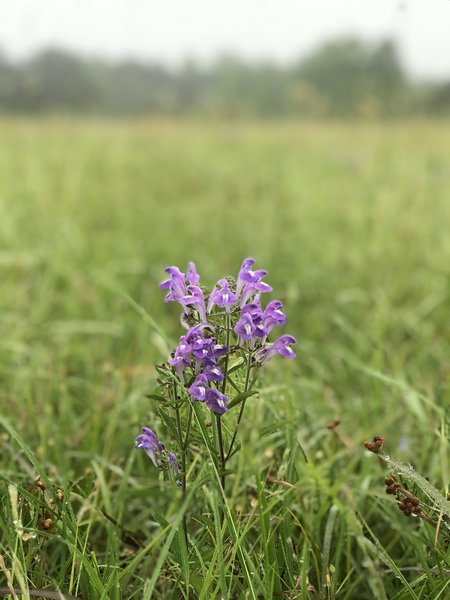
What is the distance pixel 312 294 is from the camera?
326 centimetres

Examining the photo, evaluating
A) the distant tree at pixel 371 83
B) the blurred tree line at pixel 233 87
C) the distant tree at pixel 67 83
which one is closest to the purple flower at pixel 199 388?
the blurred tree line at pixel 233 87

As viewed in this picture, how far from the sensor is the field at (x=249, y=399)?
3.42 ft

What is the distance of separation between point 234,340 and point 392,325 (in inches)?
74.6

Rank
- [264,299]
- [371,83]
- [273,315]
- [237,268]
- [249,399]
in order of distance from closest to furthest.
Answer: [273,315] → [249,399] → [264,299] → [237,268] → [371,83]

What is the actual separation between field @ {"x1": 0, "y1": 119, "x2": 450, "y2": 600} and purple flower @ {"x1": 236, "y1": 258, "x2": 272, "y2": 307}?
0.80 ft

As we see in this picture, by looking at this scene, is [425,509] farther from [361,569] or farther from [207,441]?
[207,441]

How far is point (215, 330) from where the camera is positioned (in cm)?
98

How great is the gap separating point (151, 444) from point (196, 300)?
262mm

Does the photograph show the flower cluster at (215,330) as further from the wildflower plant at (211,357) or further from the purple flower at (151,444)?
the purple flower at (151,444)

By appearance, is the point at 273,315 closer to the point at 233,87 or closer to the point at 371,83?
the point at 371,83

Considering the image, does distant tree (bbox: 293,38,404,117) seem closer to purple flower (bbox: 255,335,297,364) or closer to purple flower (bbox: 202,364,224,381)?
purple flower (bbox: 255,335,297,364)

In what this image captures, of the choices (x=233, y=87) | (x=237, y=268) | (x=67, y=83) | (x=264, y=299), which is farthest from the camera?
(x=233, y=87)

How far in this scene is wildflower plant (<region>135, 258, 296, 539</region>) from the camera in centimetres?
91

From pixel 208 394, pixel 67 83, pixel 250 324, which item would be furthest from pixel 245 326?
pixel 67 83
